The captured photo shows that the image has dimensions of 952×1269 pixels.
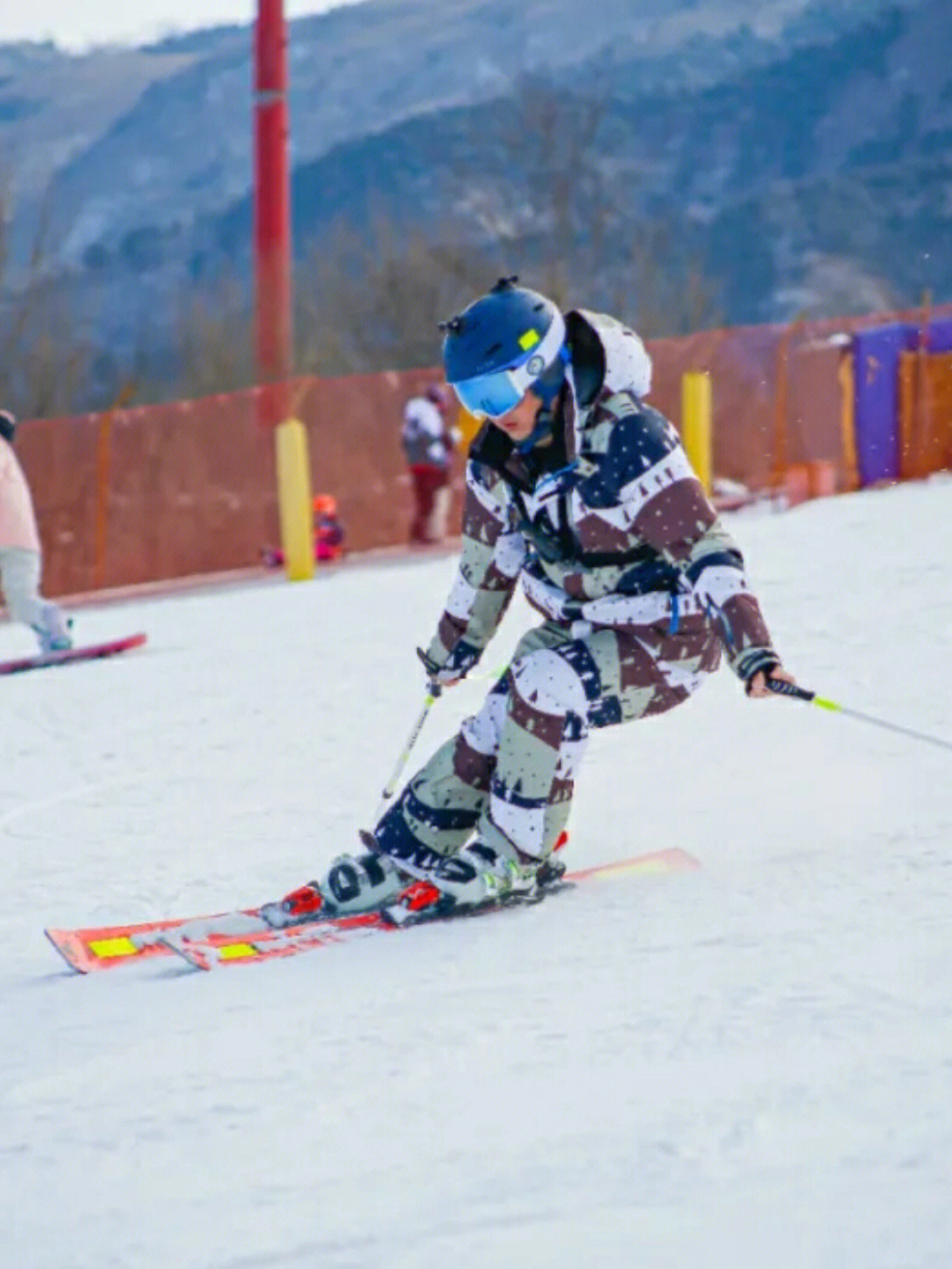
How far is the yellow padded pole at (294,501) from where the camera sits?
15.2 meters

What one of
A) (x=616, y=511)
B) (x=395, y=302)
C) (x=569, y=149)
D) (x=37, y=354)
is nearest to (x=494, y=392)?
(x=616, y=511)

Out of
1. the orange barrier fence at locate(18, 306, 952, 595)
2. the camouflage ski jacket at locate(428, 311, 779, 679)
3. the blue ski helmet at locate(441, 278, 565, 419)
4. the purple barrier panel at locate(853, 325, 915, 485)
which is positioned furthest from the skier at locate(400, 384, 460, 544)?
the blue ski helmet at locate(441, 278, 565, 419)

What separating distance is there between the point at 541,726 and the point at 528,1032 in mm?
940

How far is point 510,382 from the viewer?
446cm

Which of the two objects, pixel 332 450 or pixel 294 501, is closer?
pixel 294 501

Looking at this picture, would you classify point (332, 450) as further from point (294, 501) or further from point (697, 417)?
point (294, 501)

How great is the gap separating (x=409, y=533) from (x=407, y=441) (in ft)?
6.35

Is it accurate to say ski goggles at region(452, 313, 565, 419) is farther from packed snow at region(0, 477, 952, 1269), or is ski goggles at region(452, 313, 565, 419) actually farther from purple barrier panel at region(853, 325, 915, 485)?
purple barrier panel at region(853, 325, 915, 485)

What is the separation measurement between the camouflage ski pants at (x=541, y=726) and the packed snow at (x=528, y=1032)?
23 centimetres

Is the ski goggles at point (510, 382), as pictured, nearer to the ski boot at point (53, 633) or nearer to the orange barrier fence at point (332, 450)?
the ski boot at point (53, 633)

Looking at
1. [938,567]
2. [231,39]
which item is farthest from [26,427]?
[231,39]

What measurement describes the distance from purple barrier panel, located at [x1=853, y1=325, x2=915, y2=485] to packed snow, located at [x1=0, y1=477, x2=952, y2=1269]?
36.8ft

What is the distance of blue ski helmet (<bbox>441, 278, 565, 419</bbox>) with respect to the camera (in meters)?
4.45

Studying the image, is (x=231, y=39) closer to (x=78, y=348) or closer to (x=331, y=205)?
(x=331, y=205)
